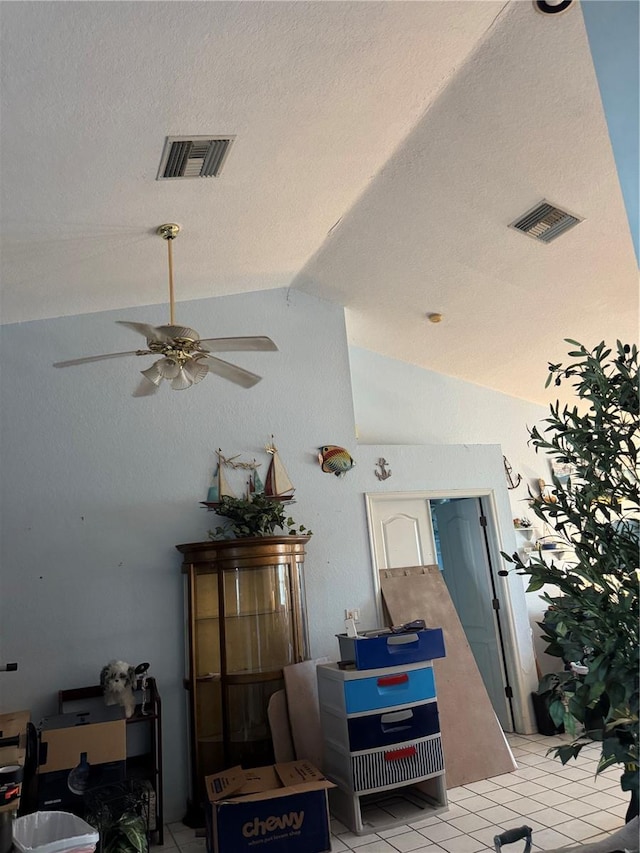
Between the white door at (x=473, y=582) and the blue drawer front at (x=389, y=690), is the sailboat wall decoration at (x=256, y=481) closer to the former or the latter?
the blue drawer front at (x=389, y=690)

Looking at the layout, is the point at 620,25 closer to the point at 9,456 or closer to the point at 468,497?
the point at 9,456

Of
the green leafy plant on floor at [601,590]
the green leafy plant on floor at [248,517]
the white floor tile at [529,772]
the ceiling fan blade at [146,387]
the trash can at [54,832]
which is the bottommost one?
the white floor tile at [529,772]

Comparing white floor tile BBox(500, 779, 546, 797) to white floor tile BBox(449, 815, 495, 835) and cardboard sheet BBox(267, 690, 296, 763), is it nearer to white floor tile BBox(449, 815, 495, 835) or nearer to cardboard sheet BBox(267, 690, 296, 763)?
white floor tile BBox(449, 815, 495, 835)

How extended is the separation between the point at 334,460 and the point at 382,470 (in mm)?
469

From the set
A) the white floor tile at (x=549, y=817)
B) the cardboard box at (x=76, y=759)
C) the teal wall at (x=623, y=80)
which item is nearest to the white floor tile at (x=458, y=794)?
the white floor tile at (x=549, y=817)

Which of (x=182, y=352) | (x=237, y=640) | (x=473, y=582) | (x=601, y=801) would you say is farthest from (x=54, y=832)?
(x=473, y=582)

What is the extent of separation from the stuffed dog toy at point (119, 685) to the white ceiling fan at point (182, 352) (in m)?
1.78

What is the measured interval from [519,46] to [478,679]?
416cm

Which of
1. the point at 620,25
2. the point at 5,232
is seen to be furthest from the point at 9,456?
the point at 620,25

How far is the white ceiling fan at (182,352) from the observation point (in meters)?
3.05

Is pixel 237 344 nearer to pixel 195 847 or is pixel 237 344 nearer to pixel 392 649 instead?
pixel 392 649

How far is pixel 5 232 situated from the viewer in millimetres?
3082

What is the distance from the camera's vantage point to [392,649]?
389 cm

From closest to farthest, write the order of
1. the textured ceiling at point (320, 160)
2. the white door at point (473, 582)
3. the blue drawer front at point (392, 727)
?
the textured ceiling at point (320, 160)
the blue drawer front at point (392, 727)
the white door at point (473, 582)
